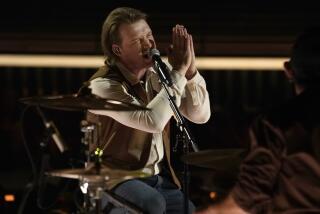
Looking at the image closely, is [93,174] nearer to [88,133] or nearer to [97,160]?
[97,160]

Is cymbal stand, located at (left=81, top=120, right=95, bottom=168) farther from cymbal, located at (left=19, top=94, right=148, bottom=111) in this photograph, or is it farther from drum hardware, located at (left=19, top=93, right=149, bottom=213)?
cymbal, located at (left=19, top=94, right=148, bottom=111)

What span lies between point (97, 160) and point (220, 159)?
1.69ft

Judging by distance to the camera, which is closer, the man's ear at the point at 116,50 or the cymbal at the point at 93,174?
the cymbal at the point at 93,174

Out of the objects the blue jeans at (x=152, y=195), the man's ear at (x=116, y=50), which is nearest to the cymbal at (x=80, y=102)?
the blue jeans at (x=152, y=195)

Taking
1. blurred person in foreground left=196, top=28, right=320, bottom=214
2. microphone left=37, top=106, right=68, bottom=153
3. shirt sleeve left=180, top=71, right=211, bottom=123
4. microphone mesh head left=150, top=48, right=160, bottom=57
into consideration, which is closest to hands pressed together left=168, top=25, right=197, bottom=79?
microphone mesh head left=150, top=48, right=160, bottom=57

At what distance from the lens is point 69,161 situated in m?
4.06

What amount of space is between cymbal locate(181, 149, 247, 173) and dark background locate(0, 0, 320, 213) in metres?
2.84

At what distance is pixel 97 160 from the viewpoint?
3143mm

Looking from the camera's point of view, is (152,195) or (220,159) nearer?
(220,159)

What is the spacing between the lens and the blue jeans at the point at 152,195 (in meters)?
3.53

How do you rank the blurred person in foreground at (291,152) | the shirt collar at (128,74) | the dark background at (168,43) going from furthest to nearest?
the dark background at (168,43)
the shirt collar at (128,74)
the blurred person in foreground at (291,152)

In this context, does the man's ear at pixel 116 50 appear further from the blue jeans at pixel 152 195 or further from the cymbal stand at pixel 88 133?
the blue jeans at pixel 152 195

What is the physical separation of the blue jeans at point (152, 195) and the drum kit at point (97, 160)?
0.28 feet

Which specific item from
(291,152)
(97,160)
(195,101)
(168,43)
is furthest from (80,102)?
(168,43)
